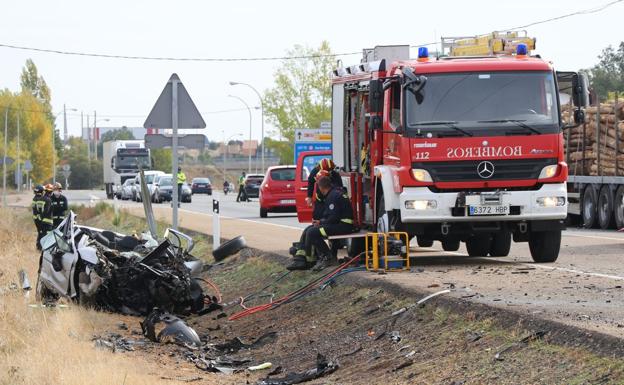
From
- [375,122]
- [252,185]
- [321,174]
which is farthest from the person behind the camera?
[252,185]

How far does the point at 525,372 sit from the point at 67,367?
4204 millimetres

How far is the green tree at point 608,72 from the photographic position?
278 feet

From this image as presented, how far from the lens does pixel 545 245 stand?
16953 mm

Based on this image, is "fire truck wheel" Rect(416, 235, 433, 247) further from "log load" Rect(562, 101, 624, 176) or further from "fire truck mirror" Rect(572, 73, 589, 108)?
"log load" Rect(562, 101, 624, 176)

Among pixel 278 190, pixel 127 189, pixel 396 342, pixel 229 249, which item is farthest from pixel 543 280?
pixel 127 189

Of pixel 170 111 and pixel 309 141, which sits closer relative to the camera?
pixel 170 111

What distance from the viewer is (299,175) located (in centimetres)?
2511

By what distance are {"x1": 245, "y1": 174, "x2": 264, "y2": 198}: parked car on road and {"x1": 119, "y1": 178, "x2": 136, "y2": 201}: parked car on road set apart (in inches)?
250

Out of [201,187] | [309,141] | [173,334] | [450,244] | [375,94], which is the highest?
[375,94]

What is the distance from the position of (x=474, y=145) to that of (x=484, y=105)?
1.88ft

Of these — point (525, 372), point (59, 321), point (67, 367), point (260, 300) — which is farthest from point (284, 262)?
point (525, 372)

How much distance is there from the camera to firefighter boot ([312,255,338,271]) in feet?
55.8

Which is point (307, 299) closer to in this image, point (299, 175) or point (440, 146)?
point (440, 146)

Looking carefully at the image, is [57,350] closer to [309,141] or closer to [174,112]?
[174,112]
